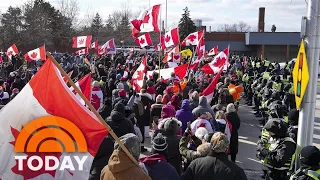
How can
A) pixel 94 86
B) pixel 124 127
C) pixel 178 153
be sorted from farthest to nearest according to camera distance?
pixel 94 86, pixel 124 127, pixel 178 153

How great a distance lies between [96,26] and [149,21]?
53.4 m

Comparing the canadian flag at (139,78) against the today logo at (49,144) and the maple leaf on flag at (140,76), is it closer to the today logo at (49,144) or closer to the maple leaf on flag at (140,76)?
the maple leaf on flag at (140,76)

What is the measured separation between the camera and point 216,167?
4004 mm

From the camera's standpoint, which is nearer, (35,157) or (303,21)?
(35,157)

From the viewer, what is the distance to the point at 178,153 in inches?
218

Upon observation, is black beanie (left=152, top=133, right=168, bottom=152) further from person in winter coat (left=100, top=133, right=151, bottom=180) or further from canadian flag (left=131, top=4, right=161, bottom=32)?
canadian flag (left=131, top=4, right=161, bottom=32)

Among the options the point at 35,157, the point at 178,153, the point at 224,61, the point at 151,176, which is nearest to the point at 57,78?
the point at 35,157

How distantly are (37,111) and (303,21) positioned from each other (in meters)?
3.43

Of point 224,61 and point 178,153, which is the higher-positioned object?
point 224,61

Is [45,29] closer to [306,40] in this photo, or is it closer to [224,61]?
[224,61]

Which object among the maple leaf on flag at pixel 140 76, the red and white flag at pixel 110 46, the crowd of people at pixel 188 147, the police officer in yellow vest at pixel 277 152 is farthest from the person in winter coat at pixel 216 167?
the red and white flag at pixel 110 46

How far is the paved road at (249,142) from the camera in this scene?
8491 millimetres

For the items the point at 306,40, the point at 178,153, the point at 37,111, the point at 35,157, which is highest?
the point at 306,40

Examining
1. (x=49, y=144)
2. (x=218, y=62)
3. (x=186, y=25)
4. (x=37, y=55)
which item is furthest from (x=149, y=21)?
(x=186, y=25)
